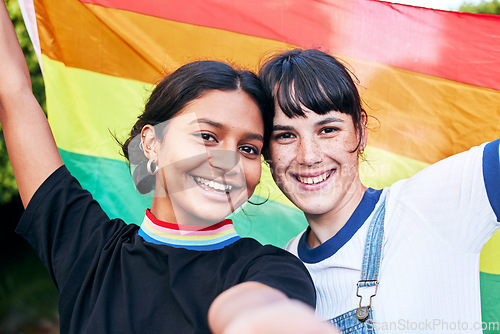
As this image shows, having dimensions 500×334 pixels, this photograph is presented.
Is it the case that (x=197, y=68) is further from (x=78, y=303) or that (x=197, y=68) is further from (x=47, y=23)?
(x=47, y=23)

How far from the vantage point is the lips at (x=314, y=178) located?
1.65 meters

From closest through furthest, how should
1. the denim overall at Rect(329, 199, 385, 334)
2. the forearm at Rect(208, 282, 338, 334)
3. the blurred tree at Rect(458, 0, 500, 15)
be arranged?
the forearm at Rect(208, 282, 338, 334)
the denim overall at Rect(329, 199, 385, 334)
the blurred tree at Rect(458, 0, 500, 15)

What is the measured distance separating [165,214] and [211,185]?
0.65ft

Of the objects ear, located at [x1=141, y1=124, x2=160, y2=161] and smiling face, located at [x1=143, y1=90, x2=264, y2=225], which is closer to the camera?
smiling face, located at [x1=143, y1=90, x2=264, y2=225]

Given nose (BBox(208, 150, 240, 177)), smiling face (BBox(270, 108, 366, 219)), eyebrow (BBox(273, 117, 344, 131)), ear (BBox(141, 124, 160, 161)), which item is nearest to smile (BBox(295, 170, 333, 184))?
smiling face (BBox(270, 108, 366, 219))

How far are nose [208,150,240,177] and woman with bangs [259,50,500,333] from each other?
0.26 m

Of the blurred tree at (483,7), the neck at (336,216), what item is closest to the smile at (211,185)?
the neck at (336,216)

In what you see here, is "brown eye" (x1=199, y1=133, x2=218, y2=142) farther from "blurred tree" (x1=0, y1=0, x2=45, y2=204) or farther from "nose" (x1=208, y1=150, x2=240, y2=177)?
"blurred tree" (x1=0, y1=0, x2=45, y2=204)

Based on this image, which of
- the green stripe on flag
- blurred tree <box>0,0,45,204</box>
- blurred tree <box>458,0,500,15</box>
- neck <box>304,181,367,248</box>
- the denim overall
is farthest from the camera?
blurred tree <box>458,0,500,15</box>

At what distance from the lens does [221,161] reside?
1.44 m

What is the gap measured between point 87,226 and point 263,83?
764 millimetres

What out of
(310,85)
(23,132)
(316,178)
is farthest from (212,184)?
(23,132)

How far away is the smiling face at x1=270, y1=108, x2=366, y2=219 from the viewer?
1.62 metres

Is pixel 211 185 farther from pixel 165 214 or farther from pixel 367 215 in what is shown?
pixel 367 215
